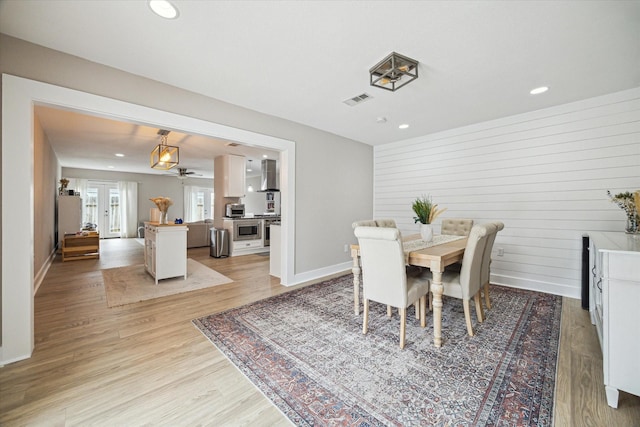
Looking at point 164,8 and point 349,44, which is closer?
point 164,8

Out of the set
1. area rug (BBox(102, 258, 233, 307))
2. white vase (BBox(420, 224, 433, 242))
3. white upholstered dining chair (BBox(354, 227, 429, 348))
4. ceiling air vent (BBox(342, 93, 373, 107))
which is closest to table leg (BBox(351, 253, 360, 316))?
white upholstered dining chair (BBox(354, 227, 429, 348))

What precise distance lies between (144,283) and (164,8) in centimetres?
366

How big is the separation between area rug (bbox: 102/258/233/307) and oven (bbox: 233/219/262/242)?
5.37 ft

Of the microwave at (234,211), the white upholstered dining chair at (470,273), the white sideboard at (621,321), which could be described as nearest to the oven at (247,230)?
the microwave at (234,211)

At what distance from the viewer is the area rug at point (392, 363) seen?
1.44 m

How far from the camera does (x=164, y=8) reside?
166 cm

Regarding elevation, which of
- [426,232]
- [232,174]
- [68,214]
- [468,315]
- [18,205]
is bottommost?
[468,315]

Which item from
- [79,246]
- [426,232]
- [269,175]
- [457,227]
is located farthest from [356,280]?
[79,246]

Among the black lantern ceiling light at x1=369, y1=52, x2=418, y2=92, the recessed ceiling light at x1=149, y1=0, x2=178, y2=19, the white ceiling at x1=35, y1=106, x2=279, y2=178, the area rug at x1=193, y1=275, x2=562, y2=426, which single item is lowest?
the area rug at x1=193, y1=275, x2=562, y2=426

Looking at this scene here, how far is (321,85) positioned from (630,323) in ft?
9.79

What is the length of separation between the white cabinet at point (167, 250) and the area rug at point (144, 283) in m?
A: 0.16

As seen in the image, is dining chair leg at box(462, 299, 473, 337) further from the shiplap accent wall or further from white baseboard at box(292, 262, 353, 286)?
white baseboard at box(292, 262, 353, 286)

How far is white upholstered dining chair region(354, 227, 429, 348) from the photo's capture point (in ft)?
6.63

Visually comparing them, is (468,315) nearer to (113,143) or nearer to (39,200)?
(39,200)
